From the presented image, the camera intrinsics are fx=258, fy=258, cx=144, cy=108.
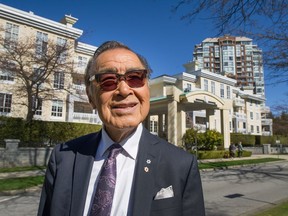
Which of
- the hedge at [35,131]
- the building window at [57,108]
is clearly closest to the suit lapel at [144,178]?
the hedge at [35,131]

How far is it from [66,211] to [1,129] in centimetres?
Answer: 1766

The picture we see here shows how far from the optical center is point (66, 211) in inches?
58.2

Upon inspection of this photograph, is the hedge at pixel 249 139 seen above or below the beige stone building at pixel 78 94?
below

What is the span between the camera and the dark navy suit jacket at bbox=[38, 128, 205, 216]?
4.61ft

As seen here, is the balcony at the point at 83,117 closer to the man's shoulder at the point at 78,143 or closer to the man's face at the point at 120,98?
the man's shoulder at the point at 78,143

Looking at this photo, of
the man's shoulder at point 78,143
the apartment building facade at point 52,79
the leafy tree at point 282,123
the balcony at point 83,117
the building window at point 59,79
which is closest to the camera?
the man's shoulder at point 78,143

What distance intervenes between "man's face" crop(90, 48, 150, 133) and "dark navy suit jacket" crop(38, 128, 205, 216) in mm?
185

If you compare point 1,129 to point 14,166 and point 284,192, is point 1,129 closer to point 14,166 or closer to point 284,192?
point 14,166

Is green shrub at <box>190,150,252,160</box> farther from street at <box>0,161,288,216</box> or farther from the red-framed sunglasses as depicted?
the red-framed sunglasses

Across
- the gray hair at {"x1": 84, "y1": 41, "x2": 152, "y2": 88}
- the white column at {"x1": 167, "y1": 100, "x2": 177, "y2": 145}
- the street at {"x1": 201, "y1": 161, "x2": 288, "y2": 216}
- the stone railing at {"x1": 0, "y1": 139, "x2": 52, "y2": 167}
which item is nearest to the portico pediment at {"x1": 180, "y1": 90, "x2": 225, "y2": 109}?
the white column at {"x1": 167, "y1": 100, "x2": 177, "y2": 145}

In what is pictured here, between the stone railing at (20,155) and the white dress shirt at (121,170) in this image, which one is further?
the stone railing at (20,155)

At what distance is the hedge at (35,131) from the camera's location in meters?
17.0

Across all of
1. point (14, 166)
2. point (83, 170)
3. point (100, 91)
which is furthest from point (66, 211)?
point (14, 166)

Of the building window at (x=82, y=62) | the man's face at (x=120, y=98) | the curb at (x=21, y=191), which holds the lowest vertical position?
the curb at (x=21, y=191)
